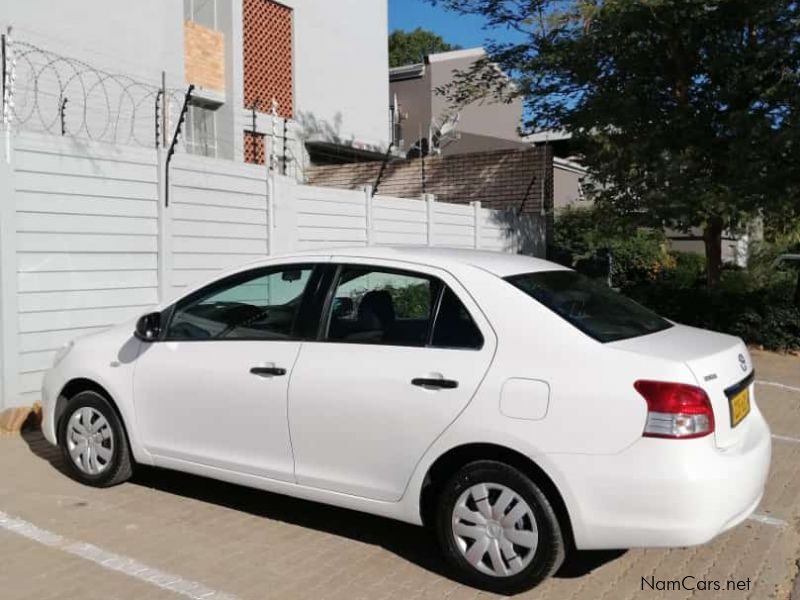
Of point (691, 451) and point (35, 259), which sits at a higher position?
point (35, 259)

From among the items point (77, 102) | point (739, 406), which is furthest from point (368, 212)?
point (739, 406)

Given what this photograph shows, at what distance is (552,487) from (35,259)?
5.45 m

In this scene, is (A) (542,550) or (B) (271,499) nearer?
(A) (542,550)

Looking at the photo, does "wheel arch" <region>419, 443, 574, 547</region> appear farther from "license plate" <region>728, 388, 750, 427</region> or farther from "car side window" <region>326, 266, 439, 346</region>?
"license plate" <region>728, 388, 750, 427</region>

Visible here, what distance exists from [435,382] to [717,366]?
1329 mm

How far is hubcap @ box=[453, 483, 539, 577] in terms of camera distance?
368 cm

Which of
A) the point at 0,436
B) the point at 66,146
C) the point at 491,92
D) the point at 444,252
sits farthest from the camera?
the point at 491,92

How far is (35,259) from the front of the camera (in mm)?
7129

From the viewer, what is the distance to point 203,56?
1579 centimetres

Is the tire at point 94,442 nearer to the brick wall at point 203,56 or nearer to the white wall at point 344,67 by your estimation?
the brick wall at point 203,56

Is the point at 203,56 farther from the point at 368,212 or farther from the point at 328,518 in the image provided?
the point at 328,518

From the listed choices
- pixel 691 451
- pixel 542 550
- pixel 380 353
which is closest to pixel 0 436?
pixel 380 353

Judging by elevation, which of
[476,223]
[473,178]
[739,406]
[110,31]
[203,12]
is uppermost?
[203,12]

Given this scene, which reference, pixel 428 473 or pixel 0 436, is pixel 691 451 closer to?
pixel 428 473
